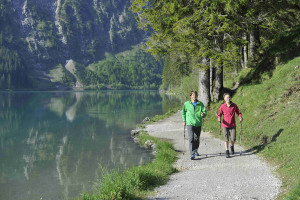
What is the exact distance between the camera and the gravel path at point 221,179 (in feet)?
26.4

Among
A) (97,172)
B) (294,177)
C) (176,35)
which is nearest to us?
(294,177)

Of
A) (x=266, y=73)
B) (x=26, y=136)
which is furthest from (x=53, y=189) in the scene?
(x=26, y=136)

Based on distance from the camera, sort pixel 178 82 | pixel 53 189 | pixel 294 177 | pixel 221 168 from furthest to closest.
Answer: pixel 178 82 → pixel 53 189 → pixel 221 168 → pixel 294 177

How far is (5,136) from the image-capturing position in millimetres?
30438

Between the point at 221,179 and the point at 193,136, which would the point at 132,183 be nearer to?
→ the point at 221,179

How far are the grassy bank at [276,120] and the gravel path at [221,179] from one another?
1.64 ft

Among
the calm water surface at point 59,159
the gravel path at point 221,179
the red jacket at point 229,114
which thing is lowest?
the calm water surface at point 59,159

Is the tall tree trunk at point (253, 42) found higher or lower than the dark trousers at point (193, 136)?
higher

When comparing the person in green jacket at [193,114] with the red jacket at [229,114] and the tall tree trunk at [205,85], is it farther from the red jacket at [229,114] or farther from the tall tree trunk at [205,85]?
the tall tree trunk at [205,85]

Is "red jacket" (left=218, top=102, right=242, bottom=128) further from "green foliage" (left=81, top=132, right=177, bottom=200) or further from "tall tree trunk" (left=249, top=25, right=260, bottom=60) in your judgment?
"tall tree trunk" (left=249, top=25, right=260, bottom=60)

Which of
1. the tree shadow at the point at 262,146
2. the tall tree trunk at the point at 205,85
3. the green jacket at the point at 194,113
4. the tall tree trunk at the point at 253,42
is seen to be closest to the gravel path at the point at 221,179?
the tree shadow at the point at 262,146

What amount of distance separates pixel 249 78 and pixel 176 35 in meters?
6.40

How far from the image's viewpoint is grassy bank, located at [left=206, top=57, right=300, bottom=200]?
9.64 metres

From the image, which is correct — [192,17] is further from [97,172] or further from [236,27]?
[97,172]
